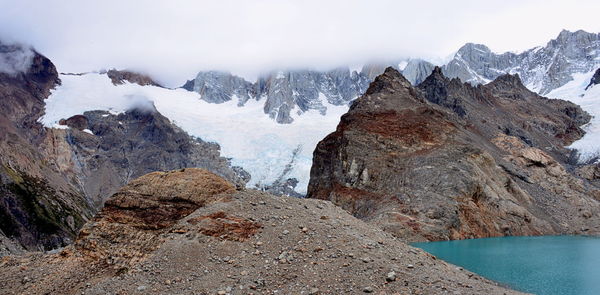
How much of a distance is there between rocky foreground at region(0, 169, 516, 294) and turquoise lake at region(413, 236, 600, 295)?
9.51m

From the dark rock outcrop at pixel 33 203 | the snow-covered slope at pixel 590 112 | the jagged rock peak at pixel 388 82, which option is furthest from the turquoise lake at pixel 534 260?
the dark rock outcrop at pixel 33 203

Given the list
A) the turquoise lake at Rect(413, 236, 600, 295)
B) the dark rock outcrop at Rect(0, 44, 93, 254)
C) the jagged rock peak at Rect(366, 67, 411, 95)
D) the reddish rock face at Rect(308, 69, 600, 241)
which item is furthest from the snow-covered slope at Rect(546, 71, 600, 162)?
the dark rock outcrop at Rect(0, 44, 93, 254)

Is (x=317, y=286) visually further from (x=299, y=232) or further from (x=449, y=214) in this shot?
(x=449, y=214)

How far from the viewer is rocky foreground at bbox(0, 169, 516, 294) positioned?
1631 cm

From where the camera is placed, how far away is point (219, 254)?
59.4 ft

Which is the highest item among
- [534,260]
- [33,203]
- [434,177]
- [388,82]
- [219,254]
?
[388,82]

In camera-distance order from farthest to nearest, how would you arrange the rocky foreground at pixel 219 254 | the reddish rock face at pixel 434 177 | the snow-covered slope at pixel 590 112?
the snow-covered slope at pixel 590 112 → the reddish rock face at pixel 434 177 → the rocky foreground at pixel 219 254

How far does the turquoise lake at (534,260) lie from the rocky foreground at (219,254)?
31.2 ft

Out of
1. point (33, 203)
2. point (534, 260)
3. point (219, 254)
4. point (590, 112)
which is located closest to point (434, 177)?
point (534, 260)

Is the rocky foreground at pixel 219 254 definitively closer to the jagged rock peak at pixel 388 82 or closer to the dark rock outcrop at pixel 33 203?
the dark rock outcrop at pixel 33 203

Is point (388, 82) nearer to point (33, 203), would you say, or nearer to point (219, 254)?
point (219, 254)

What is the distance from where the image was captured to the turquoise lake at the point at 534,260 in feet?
86.9

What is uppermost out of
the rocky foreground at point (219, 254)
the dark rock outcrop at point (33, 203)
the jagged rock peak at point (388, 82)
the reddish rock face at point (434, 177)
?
the jagged rock peak at point (388, 82)

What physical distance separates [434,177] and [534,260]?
2815cm
